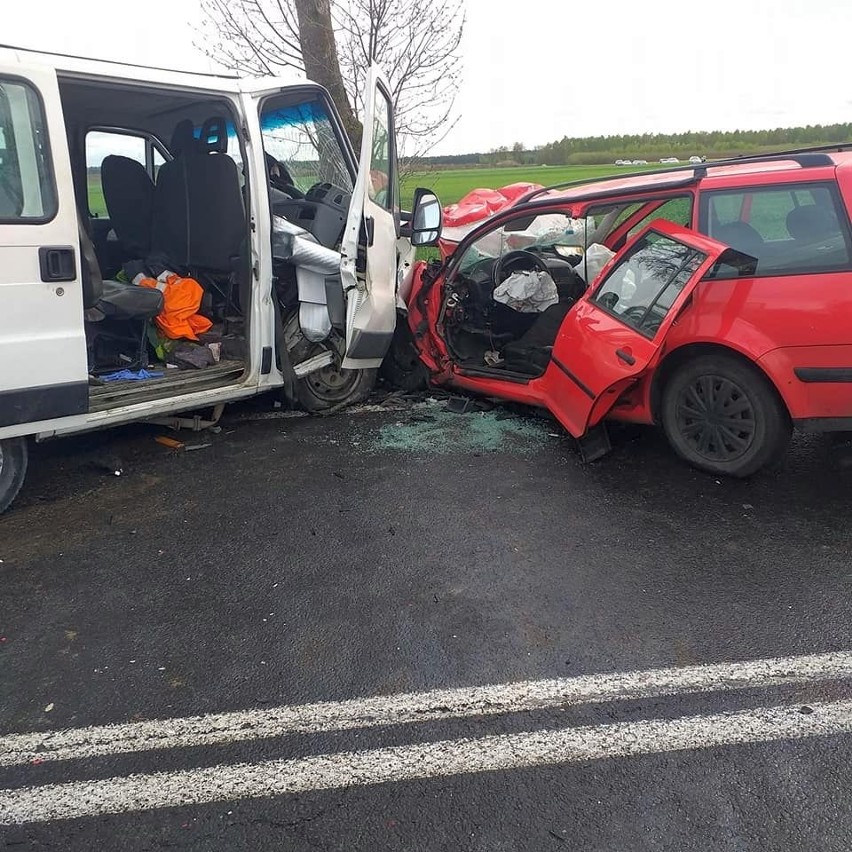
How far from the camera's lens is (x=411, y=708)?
2439 millimetres

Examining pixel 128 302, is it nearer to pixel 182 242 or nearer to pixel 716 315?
pixel 182 242

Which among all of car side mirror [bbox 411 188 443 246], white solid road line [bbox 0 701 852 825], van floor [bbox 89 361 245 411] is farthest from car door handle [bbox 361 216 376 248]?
white solid road line [bbox 0 701 852 825]

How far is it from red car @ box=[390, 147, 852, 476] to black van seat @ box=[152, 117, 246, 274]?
179 cm

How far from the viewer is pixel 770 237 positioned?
A: 375 cm

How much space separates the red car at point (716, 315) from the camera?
359cm

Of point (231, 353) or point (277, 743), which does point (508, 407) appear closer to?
point (231, 353)

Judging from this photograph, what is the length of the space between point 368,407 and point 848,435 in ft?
10.4

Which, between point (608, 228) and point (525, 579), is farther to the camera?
point (608, 228)

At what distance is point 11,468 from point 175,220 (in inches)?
98.0

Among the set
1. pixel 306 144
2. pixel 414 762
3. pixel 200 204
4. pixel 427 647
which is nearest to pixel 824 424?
pixel 427 647

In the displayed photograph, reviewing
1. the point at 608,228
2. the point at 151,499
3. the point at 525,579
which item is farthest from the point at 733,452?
the point at 151,499

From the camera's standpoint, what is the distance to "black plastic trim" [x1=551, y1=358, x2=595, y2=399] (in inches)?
164

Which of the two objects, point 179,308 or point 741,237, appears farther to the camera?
point 179,308

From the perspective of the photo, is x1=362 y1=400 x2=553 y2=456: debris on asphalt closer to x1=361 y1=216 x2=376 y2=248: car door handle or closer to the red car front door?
the red car front door
